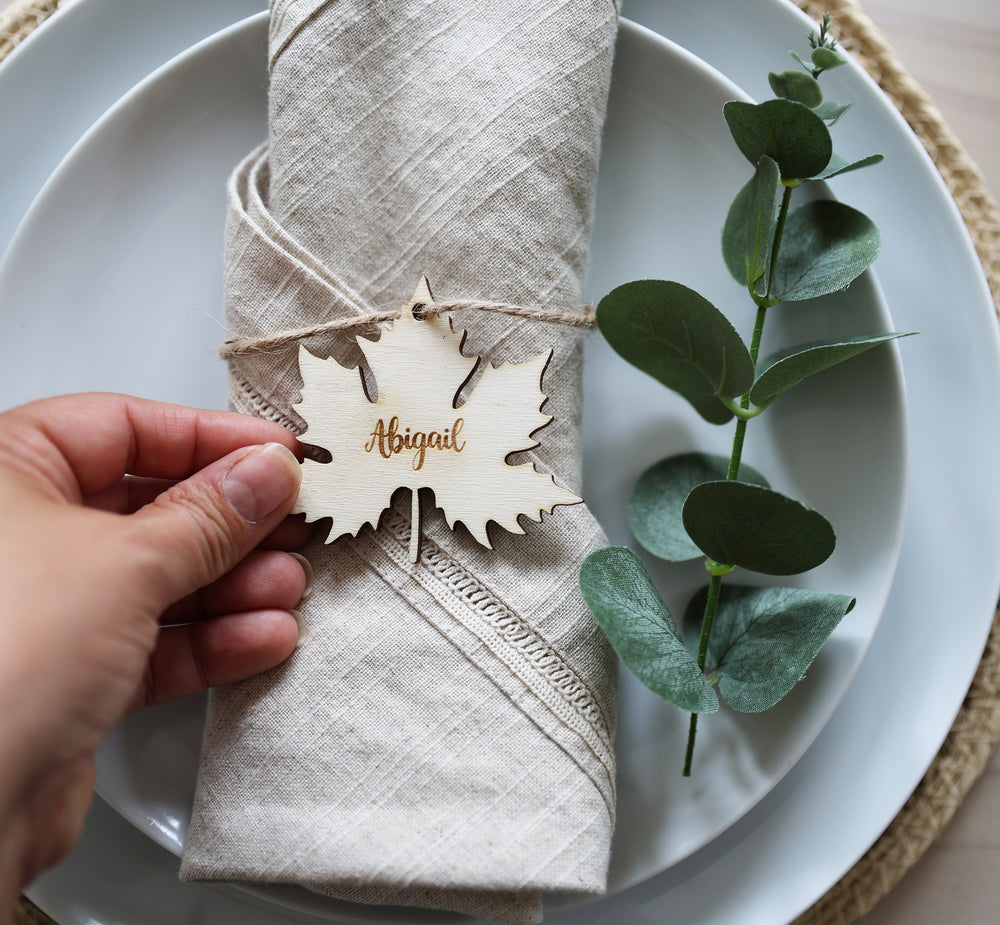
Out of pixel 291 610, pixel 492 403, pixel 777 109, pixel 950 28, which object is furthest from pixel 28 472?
pixel 950 28

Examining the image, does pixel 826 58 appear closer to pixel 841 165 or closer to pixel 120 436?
pixel 841 165

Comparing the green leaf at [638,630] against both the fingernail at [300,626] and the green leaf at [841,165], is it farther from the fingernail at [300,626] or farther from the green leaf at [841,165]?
the green leaf at [841,165]

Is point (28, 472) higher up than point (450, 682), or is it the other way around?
point (28, 472)

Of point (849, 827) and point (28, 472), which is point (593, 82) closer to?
point (28, 472)

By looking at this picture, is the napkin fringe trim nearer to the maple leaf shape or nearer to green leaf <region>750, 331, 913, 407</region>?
the maple leaf shape

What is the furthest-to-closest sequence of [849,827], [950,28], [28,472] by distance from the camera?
1. [950,28]
2. [849,827]
3. [28,472]
